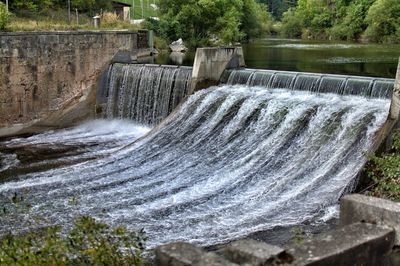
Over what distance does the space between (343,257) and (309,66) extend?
2076 cm

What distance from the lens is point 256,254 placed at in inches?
125

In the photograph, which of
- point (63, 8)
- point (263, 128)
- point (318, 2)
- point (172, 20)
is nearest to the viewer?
point (263, 128)

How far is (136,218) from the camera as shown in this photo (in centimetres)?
898

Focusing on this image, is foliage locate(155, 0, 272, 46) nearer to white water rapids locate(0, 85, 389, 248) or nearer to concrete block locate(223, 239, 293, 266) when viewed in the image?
white water rapids locate(0, 85, 389, 248)

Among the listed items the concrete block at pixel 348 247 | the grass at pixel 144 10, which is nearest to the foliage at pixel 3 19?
the concrete block at pixel 348 247

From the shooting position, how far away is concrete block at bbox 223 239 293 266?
10.3 feet

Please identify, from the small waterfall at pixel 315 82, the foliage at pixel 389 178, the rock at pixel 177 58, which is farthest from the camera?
the rock at pixel 177 58

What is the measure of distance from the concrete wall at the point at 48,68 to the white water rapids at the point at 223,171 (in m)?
2.85

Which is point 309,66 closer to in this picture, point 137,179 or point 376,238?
point 137,179

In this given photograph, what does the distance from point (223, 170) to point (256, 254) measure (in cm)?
810

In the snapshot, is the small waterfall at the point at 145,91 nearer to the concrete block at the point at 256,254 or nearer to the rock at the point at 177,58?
the rock at the point at 177,58

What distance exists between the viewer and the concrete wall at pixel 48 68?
15789 mm

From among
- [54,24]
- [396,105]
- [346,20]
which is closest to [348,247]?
[396,105]

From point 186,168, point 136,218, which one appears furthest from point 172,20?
point 136,218
